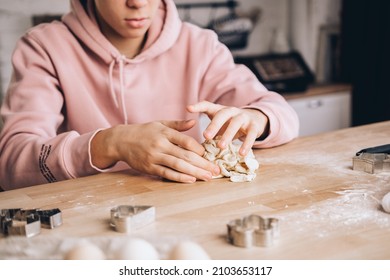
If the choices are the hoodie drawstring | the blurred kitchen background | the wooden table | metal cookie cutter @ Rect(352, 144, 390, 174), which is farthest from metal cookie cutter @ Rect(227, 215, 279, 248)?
the blurred kitchen background

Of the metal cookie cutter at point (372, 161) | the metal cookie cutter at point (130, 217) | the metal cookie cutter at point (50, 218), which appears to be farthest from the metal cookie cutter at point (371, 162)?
the metal cookie cutter at point (50, 218)

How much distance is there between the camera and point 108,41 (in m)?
1.38

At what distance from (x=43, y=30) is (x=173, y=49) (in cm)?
34

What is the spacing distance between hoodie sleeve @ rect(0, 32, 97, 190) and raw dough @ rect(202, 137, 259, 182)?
9.4 inches

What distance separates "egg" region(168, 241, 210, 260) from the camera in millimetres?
628

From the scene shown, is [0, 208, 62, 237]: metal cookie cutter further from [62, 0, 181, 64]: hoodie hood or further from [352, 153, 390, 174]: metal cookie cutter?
[62, 0, 181, 64]: hoodie hood

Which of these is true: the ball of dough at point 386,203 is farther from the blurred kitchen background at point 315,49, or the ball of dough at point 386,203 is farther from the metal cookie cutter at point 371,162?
the blurred kitchen background at point 315,49

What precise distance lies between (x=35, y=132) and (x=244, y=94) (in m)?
0.52

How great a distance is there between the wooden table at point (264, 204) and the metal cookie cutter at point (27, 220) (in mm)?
14

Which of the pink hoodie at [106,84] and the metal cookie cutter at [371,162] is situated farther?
the pink hoodie at [106,84]

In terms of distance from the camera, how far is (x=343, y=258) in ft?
2.11

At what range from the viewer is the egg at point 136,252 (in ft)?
2.09
